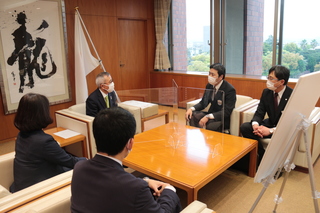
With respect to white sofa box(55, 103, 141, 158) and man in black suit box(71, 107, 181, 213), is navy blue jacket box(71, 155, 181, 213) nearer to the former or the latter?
man in black suit box(71, 107, 181, 213)

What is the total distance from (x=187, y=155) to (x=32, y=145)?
131 centimetres

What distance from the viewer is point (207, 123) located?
3230mm

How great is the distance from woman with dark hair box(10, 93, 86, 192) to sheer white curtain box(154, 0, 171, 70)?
14.7 feet

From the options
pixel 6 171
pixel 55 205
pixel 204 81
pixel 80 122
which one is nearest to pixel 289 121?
pixel 55 205

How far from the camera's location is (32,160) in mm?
1814

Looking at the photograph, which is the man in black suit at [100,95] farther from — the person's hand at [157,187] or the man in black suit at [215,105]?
the person's hand at [157,187]

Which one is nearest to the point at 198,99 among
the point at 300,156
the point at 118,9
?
the point at 300,156

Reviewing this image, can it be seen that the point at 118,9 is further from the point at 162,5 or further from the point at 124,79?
the point at 124,79

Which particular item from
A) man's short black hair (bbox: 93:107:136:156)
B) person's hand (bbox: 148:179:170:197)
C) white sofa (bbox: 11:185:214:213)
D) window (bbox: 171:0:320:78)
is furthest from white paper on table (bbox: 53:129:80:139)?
window (bbox: 171:0:320:78)

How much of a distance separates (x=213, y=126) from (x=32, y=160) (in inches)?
79.3

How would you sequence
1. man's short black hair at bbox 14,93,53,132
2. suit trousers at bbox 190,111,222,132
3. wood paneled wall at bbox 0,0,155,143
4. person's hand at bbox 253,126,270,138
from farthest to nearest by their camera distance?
wood paneled wall at bbox 0,0,155,143, suit trousers at bbox 190,111,222,132, person's hand at bbox 253,126,270,138, man's short black hair at bbox 14,93,53,132

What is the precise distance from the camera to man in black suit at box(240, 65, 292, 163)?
286cm

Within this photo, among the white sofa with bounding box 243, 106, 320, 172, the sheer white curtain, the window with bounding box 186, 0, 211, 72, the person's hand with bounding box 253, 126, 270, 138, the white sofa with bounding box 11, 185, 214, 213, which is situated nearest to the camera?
the white sofa with bounding box 11, 185, 214, 213

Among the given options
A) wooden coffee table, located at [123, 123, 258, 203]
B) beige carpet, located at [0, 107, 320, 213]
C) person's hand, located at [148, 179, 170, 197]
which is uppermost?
person's hand, located at [148, 179, 170, 197]
